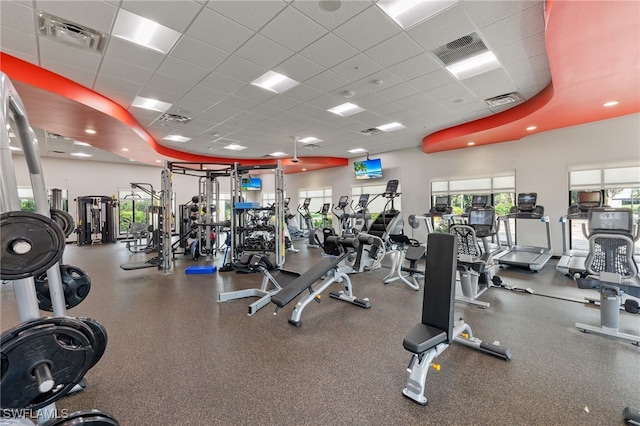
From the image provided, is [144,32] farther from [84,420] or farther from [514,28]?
[514,28]

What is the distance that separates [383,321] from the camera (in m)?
3.26

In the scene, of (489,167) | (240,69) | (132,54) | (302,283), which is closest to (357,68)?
(240,69)

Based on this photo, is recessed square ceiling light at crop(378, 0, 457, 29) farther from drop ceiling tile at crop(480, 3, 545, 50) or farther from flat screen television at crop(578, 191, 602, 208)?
flat screen television at crop(578, 191, 602, 208)

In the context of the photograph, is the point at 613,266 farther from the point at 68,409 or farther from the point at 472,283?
the point at 68,409

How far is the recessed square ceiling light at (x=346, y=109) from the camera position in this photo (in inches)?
223

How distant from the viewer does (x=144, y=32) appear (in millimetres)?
3318

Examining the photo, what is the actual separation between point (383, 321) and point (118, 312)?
3.33 metres

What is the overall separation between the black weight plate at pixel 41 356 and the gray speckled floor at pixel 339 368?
942 mm

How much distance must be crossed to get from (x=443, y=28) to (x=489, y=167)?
224 inches

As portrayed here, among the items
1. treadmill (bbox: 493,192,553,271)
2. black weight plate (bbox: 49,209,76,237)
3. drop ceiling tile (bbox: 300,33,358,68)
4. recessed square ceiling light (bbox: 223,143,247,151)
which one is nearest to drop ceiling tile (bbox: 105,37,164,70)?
drop ceiling tile (bbox: 300,33,358,68)

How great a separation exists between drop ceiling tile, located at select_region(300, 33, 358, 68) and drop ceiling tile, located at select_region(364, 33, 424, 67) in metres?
0.29

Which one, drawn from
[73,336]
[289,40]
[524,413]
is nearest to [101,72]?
[289,40]

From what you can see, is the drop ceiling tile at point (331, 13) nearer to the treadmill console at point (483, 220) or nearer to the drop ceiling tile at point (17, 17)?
the drop ceiling tile at point (17, 17)

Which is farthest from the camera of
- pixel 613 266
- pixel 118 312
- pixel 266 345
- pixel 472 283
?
pixel 472 283
